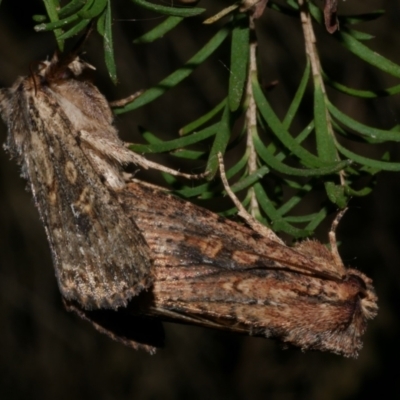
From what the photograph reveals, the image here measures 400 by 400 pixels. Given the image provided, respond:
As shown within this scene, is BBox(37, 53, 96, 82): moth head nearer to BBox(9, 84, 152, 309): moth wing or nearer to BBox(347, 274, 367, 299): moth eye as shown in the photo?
BBox(9, 84, 152, 309): moth wing

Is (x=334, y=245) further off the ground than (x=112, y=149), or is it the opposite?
(x=112, y=149)

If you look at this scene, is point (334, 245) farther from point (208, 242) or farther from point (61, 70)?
point (61, 70)

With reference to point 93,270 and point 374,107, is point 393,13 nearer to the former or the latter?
point 374,107

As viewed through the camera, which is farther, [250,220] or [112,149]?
[112,149]

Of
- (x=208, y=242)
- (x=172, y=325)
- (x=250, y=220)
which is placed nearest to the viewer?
(x=250, y=220)

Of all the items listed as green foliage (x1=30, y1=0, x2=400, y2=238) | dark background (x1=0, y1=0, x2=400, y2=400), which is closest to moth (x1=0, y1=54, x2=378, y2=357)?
green foliage (x1=30, y1=0, x2=400, y2=238)

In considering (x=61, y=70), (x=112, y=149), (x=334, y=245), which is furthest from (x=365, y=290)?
(x=61, y=70)

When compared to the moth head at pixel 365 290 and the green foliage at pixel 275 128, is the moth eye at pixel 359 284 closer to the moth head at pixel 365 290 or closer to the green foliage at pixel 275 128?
the moth head at pixel 365 290
